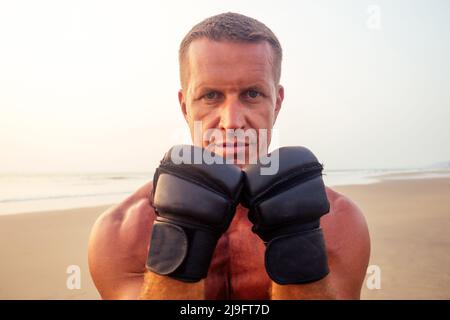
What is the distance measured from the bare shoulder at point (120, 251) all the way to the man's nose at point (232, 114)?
644 millimetres

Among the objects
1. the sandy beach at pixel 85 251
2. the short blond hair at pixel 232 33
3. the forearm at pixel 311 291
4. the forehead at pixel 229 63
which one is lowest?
the sandy beach at pixel 85 251

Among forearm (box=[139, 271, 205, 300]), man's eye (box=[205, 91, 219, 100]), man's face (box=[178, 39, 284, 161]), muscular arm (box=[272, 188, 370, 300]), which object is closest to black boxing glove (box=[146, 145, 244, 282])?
forearm (box=[139, 271, 205, 300])

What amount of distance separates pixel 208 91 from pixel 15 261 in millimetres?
5500

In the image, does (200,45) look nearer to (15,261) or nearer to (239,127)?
(239,127)

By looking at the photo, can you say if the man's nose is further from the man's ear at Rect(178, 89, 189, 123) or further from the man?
the man's ear at Rect(178, 89, 189, 123)

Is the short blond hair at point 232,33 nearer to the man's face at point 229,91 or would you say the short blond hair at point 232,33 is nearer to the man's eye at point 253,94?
the man's face at point 229,91

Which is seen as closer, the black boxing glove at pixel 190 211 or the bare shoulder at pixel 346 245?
the black boxing glove at pixel 190 211

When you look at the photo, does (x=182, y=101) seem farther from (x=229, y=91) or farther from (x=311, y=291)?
(x=311, y=291)

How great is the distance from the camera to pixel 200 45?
6.84ft

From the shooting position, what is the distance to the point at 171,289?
1.31 meters

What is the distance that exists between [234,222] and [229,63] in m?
0.92

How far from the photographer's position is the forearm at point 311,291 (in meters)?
1.35

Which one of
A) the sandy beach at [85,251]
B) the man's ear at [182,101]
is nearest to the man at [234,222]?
the man's ear at [182,101]
